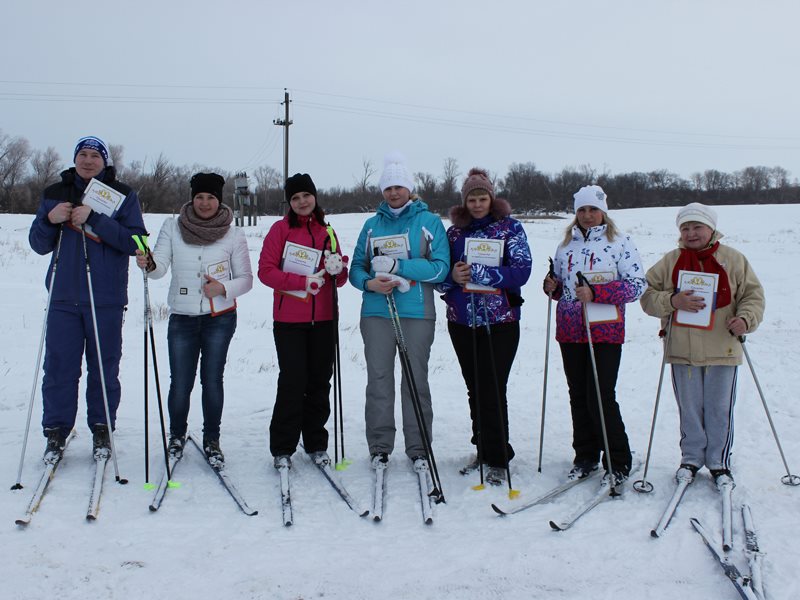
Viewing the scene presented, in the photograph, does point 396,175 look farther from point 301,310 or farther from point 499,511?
point 499,511

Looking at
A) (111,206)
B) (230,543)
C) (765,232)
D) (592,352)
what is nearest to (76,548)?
(230,543)

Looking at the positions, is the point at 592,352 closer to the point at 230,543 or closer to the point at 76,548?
the point at 230,543

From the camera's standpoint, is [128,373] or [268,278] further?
[128,373]

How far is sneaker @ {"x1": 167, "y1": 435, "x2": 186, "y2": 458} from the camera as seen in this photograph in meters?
4.11

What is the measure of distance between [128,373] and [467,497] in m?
4.15

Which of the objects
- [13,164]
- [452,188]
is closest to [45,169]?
[13,164]

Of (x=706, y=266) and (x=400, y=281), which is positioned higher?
(x=706, y=266)

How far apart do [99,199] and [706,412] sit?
4.11 meters

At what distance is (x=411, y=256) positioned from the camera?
4.09 metres

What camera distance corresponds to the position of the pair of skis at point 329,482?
340cm

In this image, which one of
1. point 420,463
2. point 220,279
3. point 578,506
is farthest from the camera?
point 220,279

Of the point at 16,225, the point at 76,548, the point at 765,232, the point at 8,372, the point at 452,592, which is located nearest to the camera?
the point at 452,592

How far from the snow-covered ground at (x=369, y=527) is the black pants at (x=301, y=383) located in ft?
0.68

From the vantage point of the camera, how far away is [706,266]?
3842 mm
